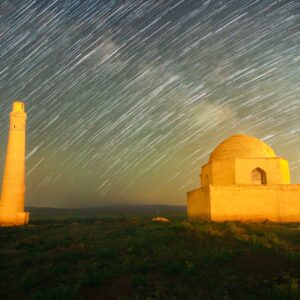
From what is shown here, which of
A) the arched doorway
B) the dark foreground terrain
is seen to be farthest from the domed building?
the dark foreground terrain

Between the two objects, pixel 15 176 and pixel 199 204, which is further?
pixel 15 176

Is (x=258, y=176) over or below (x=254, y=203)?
over

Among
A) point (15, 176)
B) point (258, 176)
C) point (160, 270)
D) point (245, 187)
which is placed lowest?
point (160, 270)

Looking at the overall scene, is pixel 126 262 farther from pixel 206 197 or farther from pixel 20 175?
pixel 20 175

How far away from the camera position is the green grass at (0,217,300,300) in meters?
6.79

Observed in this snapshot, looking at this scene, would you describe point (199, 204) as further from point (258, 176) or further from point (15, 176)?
point (15, 176)

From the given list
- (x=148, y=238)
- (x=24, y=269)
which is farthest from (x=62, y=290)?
(x=148, y=238)

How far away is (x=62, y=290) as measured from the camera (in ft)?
22.6

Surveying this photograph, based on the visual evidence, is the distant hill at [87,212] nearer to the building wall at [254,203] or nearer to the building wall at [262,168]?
the building wall at [262,168]

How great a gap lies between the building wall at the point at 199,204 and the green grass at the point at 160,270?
723 cm

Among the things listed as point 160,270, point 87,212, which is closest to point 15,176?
point 160,270

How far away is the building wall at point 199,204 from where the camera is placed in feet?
68.7

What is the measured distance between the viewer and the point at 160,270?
870 cm

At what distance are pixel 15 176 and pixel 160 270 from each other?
19022 mm
